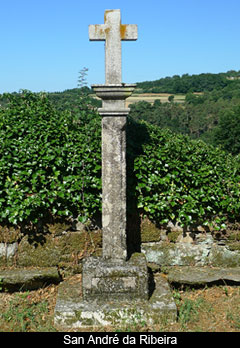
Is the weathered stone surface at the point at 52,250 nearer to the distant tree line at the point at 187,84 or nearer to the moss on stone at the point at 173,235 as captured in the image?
the moss on stone at the point at 173,235

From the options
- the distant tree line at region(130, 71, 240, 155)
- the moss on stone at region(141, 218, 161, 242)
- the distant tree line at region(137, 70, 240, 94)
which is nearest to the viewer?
the moss on stone at region(141, 218, 161, 242)

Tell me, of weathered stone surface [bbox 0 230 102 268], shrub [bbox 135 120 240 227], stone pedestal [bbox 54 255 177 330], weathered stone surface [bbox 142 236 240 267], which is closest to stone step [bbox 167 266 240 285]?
weathered stone surface [bbox 142 236 240 267]

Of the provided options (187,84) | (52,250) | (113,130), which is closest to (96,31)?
(113,130)

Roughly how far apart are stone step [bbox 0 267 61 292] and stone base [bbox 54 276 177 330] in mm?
528

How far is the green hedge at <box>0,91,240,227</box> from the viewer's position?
407cm

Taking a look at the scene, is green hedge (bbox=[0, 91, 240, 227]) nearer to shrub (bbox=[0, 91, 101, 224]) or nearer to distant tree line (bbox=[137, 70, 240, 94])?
shrub (bbox=[0, 91, 101, 224])

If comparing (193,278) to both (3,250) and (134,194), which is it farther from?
(3,250)

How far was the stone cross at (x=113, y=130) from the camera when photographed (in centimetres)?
343

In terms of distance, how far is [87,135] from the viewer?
4.74m

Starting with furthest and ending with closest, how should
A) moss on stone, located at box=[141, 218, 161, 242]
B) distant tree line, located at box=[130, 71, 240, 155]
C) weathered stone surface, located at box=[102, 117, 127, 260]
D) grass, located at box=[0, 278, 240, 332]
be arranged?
distant tree line, located at box=[130, 71, 240, 155] → moss on stone, located at box=[141, 218, 161, 242] → weathered stone surface, located at box=[102, 117, 127, 260] → grass, located at box=[0, 278, 240, 332]

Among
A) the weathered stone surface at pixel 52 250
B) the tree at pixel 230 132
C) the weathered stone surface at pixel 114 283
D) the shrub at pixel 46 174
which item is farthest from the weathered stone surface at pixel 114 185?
the tree at pixel 230 132
